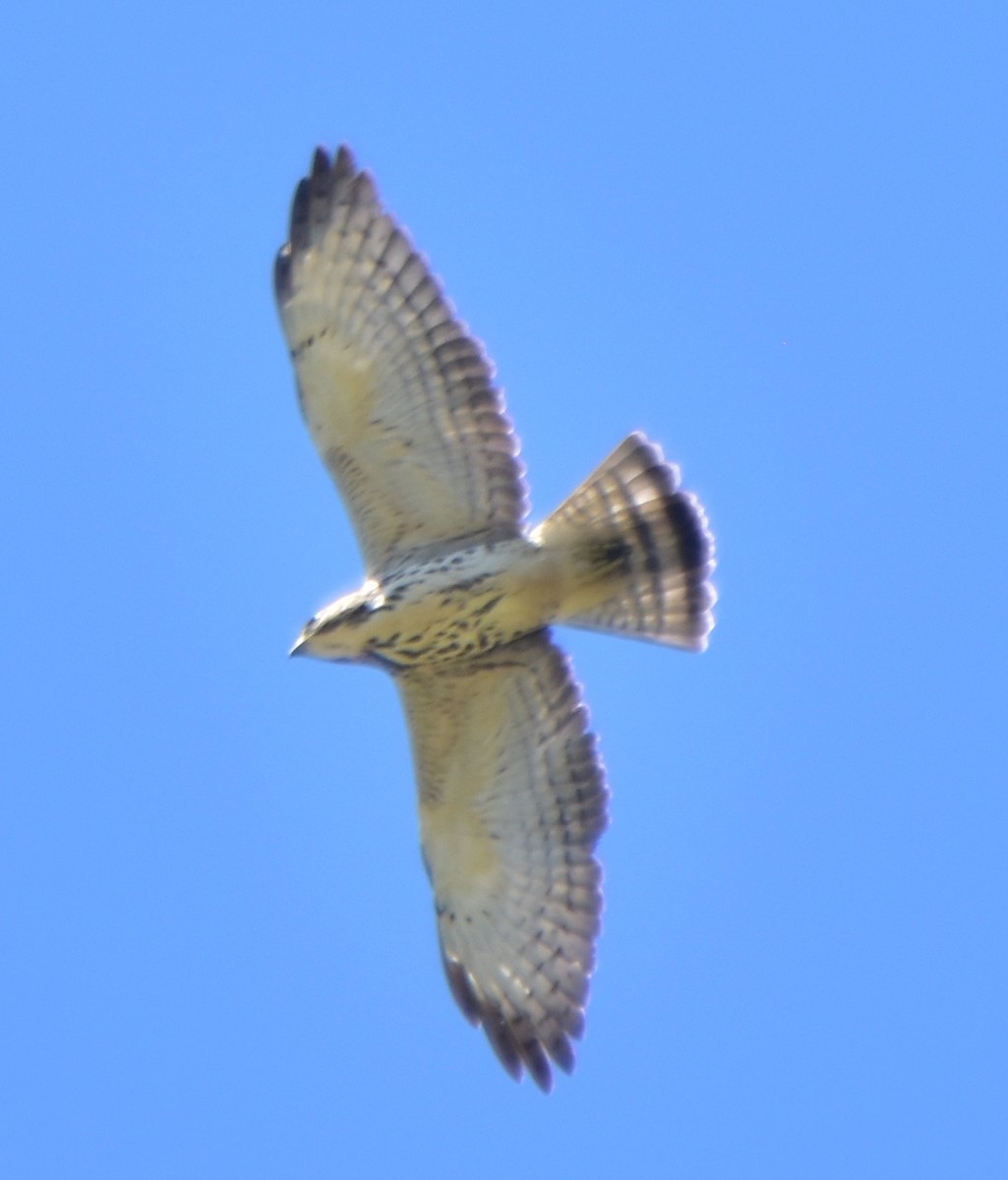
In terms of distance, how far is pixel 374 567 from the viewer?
872 centimetres

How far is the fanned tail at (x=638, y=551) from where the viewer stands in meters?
8.63

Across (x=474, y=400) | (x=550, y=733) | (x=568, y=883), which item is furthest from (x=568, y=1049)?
(x=474, y=400)

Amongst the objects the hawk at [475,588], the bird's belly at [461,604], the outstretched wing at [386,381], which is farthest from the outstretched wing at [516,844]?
the outstretched wing at [386,381]

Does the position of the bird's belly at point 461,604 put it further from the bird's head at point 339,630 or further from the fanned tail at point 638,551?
the fanned tail at point 638,551

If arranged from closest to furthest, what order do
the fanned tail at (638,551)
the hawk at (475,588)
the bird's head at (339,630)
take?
the bird's head at (339,630)
the hawk at (475,588)
the fanned tail at (638,551)

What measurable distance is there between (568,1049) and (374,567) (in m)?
2.02

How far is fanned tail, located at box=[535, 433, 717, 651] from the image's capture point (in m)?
8.63

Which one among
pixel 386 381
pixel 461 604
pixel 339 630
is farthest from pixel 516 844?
pixel 386 381

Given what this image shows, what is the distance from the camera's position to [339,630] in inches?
329

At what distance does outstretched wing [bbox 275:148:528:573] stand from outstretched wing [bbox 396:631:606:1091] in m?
0.66

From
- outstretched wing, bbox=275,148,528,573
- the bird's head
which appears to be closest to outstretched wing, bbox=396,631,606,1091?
the bird's head

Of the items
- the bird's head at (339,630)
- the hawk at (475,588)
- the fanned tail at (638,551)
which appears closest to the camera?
the bird's head at (339,630)

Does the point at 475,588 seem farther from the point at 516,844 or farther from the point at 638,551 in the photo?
the point at 516,844

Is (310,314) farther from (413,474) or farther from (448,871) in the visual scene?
(448,871)
